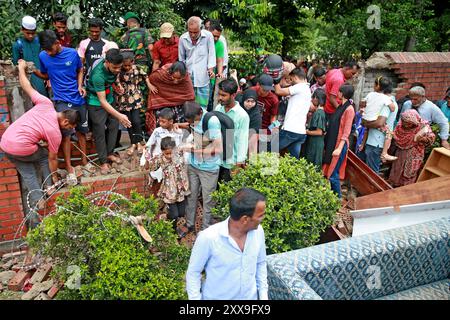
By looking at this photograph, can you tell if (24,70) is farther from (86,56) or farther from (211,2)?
(211,2)

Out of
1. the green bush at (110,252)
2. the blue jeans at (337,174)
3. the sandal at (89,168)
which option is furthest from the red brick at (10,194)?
the blue jeans at (337,174)

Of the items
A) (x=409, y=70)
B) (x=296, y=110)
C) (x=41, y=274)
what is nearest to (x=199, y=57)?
(x=296, y=110)

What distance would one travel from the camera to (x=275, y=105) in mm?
5547

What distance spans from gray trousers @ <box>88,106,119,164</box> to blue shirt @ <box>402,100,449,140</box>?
4.15 meters

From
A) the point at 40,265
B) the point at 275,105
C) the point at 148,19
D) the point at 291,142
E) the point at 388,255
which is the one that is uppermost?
the point at 148,19

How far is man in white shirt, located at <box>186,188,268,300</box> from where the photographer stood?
275 centimetres

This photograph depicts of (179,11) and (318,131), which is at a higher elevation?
(179,11)

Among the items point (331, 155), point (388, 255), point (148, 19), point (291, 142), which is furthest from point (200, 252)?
point (148, 19)

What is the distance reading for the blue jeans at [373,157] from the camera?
237 inches

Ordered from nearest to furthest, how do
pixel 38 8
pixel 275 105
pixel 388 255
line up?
pixel 388 255
pixel 275 105
pixel 38 8

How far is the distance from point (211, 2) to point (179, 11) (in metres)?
0.71

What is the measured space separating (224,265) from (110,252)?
115cm

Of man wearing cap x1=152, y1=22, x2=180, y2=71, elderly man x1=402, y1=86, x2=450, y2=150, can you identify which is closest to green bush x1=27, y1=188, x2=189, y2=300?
man wearing cap x1=152, y1=22, x2=180, y2=71

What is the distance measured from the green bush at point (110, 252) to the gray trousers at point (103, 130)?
1165 millimetres
